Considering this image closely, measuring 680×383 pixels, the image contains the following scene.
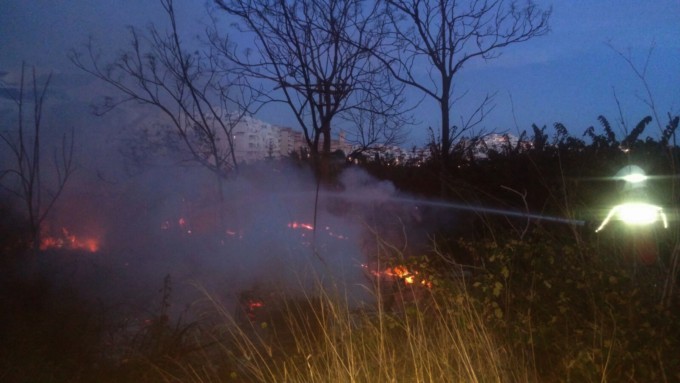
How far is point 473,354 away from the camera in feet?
14.5

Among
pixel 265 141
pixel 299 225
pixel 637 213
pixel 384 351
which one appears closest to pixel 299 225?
pixel 299 225

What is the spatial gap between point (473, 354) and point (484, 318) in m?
0.55

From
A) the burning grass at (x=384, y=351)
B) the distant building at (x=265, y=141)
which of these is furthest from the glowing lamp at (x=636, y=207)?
the distant building at (x=265, y=141)

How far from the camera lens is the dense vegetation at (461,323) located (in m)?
4.20

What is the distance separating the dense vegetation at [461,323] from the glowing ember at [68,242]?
1.22m

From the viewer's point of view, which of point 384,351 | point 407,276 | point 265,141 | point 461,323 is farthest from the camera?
point 265,141

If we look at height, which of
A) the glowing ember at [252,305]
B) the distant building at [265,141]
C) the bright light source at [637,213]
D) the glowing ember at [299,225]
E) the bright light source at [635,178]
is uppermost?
the distant building at [265,141]

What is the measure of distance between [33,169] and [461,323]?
Answer: 574 cm

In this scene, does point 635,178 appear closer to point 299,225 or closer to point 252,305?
point 252,305

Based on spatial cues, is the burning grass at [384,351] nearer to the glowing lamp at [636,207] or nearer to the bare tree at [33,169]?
the glowing lamp at [636,207]

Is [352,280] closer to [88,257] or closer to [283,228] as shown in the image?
[283,228]

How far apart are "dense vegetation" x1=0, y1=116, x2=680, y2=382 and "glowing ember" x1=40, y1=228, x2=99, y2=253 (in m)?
1.22

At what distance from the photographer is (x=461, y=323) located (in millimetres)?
4824

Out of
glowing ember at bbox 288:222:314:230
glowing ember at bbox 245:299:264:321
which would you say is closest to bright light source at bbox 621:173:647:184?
glowing ember at bbox 245:299:264:321
